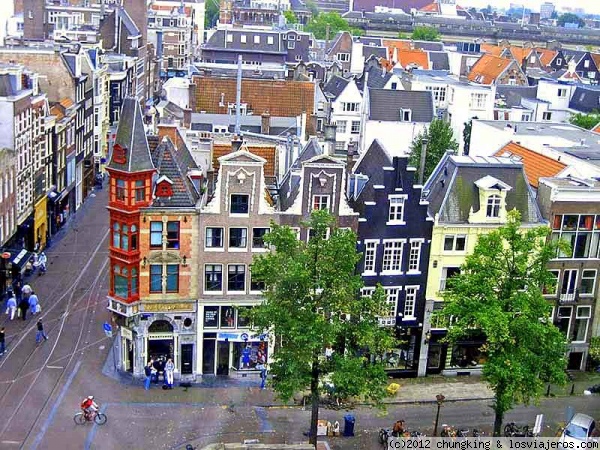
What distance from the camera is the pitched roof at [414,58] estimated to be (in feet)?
520

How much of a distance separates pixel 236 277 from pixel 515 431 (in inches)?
814

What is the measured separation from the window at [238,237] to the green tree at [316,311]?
36.6ft

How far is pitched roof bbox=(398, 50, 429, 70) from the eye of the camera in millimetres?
158625

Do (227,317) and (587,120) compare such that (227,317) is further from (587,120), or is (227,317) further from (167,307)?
(587,120)

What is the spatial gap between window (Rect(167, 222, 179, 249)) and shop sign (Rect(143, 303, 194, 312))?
12.9 feet

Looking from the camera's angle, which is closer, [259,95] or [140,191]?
[140,191]

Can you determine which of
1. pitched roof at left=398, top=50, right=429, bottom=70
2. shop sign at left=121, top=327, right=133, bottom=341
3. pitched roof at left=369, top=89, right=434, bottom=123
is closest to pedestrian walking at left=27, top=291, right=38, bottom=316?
shop sign at left=121, top=327, right=133, bottom=341

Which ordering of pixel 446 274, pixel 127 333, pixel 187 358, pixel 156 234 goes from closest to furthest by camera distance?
pixel 156 234 < pixel 127 333 < pixel 187 358 < pixel 446 274

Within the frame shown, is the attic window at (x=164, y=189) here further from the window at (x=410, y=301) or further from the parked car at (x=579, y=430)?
the parked car at (x=579, y=430)

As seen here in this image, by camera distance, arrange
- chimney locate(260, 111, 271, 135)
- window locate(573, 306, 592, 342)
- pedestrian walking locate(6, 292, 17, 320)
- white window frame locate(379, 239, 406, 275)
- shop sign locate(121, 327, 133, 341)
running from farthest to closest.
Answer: chimney locate(260, 111, 271, 135), pedestrian walking locate(6, 292, 17, 320), window locate(573, 306, 592, 342), white window frame locate(379, 239, 406, 275), shop sign locate(121, 327, 133, 341)

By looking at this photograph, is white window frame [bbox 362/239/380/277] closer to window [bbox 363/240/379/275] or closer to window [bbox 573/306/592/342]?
window [bbox 363/240/379/275]

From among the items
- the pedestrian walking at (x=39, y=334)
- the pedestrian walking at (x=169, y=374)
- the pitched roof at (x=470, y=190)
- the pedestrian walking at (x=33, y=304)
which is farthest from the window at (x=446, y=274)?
the pedestrian walking at (x=33, y=304)

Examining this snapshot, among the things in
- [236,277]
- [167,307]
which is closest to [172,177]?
[236,277]

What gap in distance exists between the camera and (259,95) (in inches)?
3600
